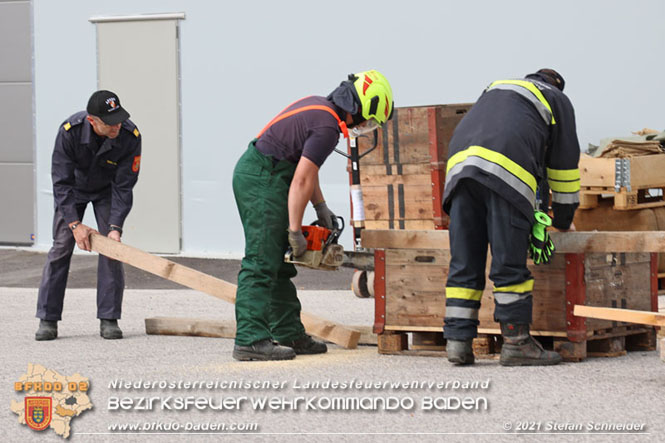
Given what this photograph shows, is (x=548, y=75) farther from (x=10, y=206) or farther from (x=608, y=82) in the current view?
(x=10, y=206)

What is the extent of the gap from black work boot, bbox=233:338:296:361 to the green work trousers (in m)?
0.03

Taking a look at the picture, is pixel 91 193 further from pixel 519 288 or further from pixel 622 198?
pixel 622 198

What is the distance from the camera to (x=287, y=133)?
6473mm

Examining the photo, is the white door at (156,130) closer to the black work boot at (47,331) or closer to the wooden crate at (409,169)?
the wooden crate at (409,169)

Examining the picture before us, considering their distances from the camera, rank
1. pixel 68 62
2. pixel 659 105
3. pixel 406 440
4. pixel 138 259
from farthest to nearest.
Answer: pixel 68 62, pixel 659 105, pixel 138 259, pixel 406 440

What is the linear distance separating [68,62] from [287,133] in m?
10.4

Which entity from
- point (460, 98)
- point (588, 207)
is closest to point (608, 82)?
point (460, 98)

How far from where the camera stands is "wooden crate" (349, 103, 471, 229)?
9242 millimetres

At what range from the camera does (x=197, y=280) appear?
296 inches

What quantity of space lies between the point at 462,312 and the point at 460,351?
0.75 ft

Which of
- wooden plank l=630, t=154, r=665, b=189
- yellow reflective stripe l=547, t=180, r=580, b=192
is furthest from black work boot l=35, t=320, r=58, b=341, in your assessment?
wooden plank l=630, t=154, r=665, b=189

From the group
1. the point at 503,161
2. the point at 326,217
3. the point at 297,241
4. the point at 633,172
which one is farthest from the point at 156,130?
the point at 503,161

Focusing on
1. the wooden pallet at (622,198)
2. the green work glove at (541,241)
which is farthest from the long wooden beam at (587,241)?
the wooden pallet at (622,198)

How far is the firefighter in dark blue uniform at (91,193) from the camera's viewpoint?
26.0ft
